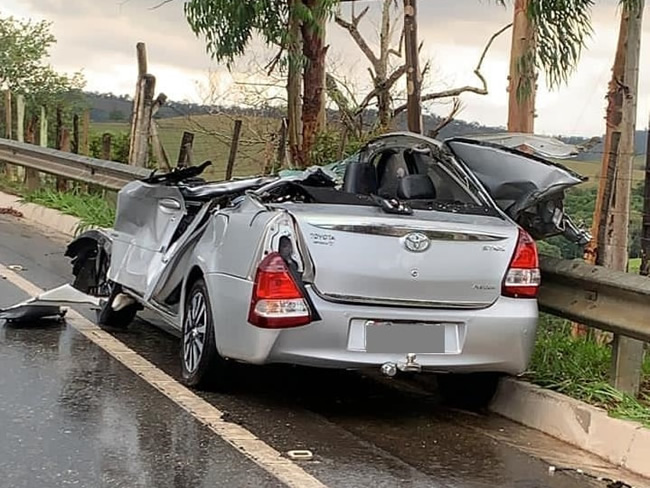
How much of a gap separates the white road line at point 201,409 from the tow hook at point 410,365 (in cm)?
85

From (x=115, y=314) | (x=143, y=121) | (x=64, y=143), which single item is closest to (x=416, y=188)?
(x=115, y=314)

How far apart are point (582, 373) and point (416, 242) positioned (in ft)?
4.50

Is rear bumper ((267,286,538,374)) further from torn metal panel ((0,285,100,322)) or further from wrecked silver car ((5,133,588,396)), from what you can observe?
torn metal panel ((0,285,100,322))

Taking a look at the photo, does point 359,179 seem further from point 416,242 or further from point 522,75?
point 522,75

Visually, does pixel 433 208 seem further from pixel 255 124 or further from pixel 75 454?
pixel 255 124

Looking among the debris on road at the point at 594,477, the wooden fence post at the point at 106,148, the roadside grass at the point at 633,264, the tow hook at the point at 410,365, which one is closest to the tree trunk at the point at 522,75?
the roadside grass at the point at 633,264

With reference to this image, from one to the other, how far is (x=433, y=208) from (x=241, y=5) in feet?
18.6

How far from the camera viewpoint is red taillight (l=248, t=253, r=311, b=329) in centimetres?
580

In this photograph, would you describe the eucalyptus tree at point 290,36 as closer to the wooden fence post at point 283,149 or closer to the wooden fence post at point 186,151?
the wooden fence post at point 283,149

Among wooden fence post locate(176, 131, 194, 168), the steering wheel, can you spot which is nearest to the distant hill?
wooden fence post locate(176, 131, 194, 168)

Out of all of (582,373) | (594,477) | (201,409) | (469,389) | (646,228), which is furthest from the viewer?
(646,228)

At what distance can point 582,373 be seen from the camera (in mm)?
6434

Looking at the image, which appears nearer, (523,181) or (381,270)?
(381,270)

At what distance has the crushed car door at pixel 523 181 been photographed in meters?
6.50
